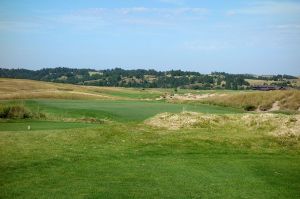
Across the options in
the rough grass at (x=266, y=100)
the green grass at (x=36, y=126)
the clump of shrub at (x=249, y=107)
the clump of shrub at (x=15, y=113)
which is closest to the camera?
the green grass at (x=36, y=126)

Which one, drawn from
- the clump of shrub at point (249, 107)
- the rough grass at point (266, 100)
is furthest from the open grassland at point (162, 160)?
the clump of shrub at point (249, 107)

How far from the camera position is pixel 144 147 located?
22812 millimetres

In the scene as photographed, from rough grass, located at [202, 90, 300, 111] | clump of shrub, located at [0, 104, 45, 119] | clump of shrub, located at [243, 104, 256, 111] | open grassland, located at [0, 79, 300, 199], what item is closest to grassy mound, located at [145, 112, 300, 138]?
open grassland, located at [0, 79, 300, 199]

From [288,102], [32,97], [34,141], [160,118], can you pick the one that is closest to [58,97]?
[32,97]

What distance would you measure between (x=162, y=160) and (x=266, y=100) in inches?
2351

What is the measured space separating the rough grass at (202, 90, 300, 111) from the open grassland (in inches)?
1627

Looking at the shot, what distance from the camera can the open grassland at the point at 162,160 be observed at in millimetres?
14508

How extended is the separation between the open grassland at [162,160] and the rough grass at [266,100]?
41.3 meters

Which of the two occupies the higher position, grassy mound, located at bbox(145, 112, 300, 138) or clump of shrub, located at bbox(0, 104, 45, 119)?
grassy mound, located at bbox(145, 112, 300, 138)

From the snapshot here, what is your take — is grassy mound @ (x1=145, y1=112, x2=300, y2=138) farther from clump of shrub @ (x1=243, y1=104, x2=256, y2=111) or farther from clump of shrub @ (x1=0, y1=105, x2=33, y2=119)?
clump of shrub @ (x1=243, y1=104, x2=256, y2=111)

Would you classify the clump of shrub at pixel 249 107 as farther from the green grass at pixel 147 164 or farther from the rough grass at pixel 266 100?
the green grass at pixel 147 164

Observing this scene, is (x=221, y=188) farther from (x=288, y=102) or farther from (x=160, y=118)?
(x=288, y=102)

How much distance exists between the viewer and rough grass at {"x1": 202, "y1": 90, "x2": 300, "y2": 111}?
71.0 m

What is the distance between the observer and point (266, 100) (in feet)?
249
